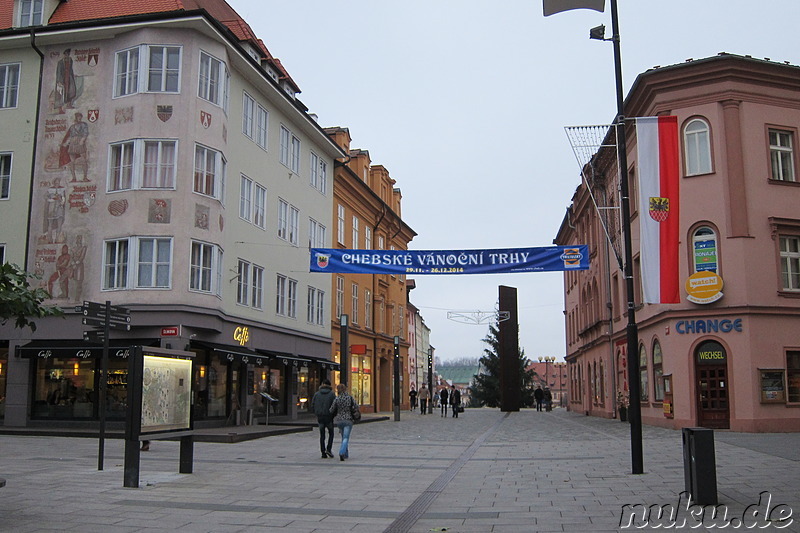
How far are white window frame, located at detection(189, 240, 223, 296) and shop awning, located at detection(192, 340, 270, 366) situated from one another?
1819 millimetres

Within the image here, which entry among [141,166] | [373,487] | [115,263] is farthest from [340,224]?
[373,487]

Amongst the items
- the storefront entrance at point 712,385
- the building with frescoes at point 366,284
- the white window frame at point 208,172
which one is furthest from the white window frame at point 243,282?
the storefront entrance at point 712,385

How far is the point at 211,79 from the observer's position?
89.4 feet

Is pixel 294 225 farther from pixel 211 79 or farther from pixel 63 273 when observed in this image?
pixel 63 273

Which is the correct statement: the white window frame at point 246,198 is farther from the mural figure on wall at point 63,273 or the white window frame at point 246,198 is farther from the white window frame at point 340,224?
the white window frame at point 340,224

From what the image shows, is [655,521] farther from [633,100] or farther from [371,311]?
[371,311]

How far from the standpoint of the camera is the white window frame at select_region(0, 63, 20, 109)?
28.3 m

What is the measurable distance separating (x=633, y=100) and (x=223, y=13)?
18.3 meters

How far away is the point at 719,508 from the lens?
9.96 m

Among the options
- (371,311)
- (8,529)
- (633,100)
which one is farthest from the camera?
(371,311)

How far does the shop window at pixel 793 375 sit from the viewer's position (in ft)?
85.1

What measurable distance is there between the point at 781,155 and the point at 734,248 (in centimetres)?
421

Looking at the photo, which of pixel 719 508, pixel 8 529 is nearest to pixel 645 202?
pixel 719 508

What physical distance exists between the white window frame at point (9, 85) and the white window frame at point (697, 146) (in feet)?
80.1
